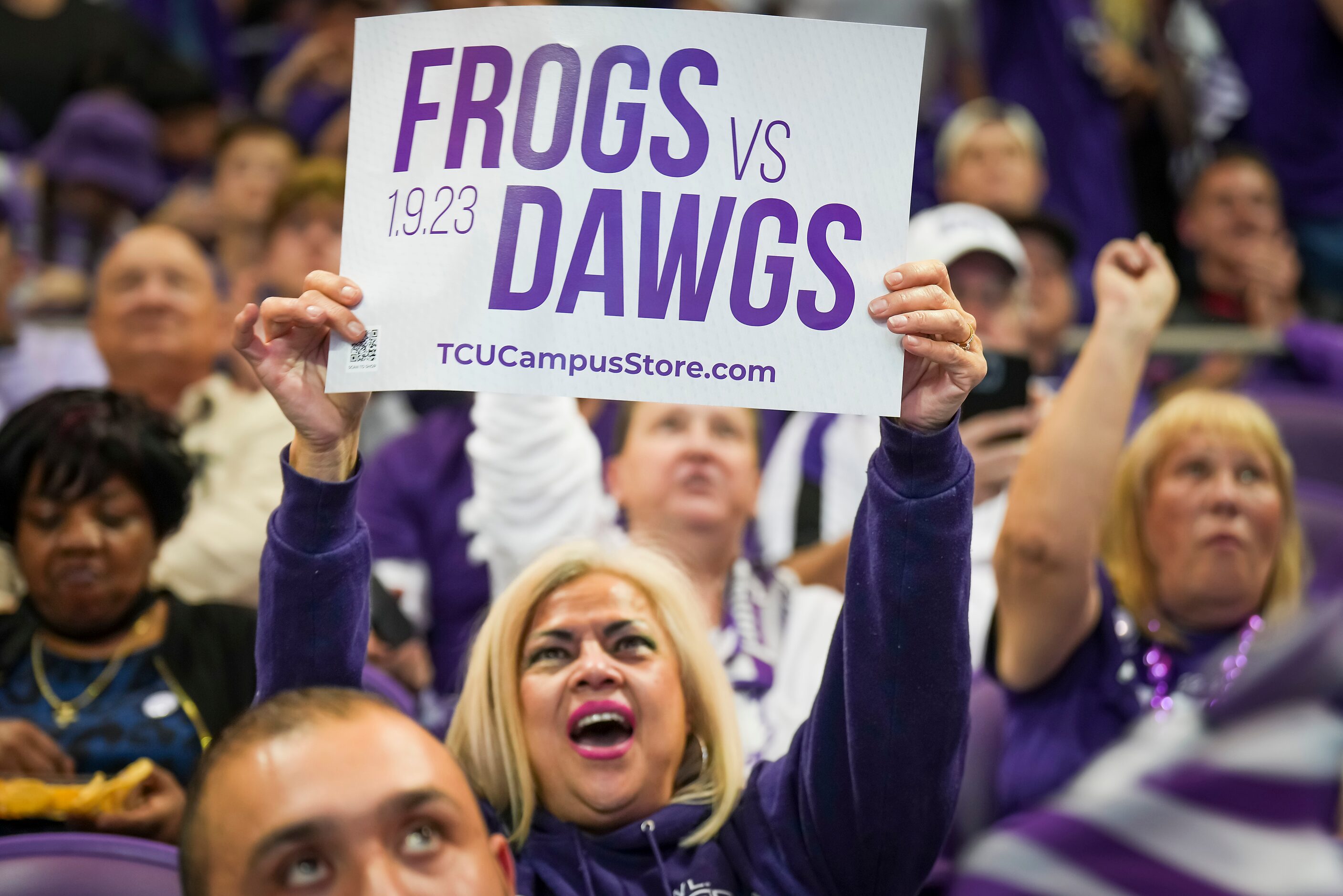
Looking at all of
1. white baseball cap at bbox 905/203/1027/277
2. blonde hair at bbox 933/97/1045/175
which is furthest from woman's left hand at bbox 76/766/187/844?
blonde hair at bbox 933/97/1045/175

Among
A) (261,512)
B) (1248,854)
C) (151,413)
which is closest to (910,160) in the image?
(1248,854)

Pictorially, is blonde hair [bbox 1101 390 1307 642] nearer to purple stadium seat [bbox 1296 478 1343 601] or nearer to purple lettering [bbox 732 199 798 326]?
purple stadium seat [bbox 1296 478 1343 601]

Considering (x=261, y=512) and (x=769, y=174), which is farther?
(x=261, y=512)

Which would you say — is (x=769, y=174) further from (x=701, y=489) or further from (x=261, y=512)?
(x=261, y=512)

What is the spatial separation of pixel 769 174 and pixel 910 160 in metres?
0.18

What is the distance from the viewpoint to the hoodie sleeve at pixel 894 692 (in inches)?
73.0

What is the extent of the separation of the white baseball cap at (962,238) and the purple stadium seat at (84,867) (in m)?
2.51

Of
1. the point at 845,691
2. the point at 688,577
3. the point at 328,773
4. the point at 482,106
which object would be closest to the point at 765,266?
the point at 482,106

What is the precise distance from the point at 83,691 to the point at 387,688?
1.85 ft

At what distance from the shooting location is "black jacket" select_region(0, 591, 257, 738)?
257 centimetres

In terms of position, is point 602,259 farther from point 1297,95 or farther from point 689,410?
point 1297,95

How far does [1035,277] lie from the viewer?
458 centimetres

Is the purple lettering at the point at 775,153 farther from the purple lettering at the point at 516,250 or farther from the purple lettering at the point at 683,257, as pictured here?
the purple lettering at the point at 516,250

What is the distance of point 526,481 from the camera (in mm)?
3229
